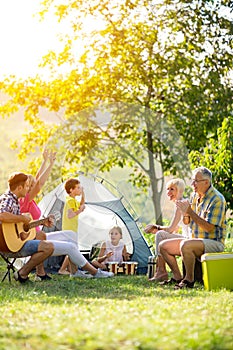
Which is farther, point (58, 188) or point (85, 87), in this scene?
point (85, 87)

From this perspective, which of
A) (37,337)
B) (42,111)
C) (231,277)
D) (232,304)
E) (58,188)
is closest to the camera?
(37,337)

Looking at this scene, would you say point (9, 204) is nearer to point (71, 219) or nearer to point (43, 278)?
point (43, 278)

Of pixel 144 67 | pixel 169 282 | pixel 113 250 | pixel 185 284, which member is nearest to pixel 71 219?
pixel 113 250

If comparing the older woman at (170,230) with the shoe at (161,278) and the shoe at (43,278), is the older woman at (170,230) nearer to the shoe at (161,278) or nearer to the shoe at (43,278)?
the shoe at (161,278)

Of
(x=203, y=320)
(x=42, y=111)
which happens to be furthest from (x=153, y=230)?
(x=42, y=111)

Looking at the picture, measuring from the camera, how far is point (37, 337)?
159 inches

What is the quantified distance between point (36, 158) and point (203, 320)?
10.7m

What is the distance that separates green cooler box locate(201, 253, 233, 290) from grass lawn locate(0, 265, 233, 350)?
136 mm

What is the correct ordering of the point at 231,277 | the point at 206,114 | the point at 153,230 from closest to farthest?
1. the point at 231,277
2. the point at 153,230
3. the point at 206,114

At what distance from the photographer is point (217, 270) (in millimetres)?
6457

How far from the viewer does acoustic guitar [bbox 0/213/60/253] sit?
6.82 m

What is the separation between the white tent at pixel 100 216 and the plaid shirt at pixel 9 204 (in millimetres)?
1878

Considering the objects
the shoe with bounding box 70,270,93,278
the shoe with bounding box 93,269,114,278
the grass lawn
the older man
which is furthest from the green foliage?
the grass lawn

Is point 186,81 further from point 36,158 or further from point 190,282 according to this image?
point 190,282
